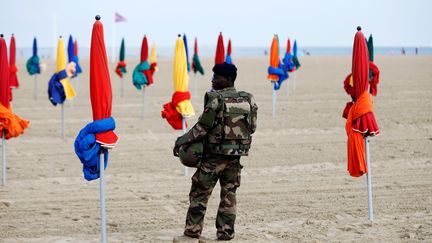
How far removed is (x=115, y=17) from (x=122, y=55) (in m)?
38.6

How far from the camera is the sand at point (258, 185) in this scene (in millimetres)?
8250

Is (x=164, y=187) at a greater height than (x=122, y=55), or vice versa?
(x=122, y=55)

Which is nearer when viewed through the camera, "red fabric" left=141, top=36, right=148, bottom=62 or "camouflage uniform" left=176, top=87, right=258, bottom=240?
"camouflage uniform" left=176, top=87, right=258, bottom=240

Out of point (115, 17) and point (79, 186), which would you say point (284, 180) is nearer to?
point (79, 186)

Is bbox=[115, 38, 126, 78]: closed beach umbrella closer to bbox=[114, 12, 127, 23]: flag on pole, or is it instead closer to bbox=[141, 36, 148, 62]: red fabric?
bbox=[141, 36, 148, 62]: red fabric

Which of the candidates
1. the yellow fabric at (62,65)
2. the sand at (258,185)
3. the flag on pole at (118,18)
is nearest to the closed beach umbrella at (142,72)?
the sand at (258,185)

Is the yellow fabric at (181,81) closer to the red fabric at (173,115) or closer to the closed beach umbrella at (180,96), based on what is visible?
the closed beach umbrella at (180,96)

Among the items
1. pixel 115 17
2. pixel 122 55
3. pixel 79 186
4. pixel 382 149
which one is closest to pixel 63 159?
pixel 79 186

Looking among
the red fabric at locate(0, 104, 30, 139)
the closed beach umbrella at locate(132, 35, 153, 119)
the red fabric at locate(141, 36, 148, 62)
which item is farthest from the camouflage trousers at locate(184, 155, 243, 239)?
the red fabric at locate(141, 36, 148, 62)

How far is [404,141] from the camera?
15.0 meters

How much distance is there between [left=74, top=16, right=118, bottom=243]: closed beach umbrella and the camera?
7023 millimetres

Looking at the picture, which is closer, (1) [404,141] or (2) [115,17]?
(1) [404,141]

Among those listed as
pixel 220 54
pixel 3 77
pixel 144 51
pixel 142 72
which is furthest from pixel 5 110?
pixel 144 51

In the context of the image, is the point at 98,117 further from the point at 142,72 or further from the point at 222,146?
the point at 142,72
